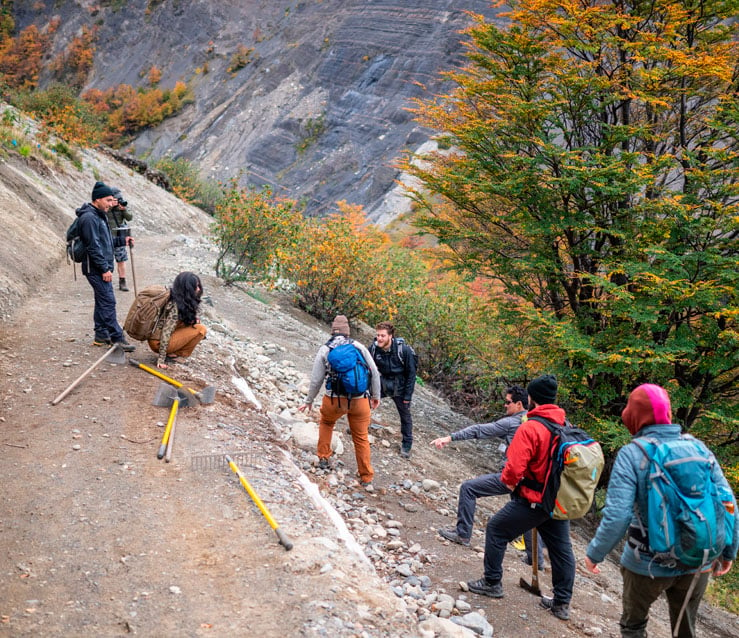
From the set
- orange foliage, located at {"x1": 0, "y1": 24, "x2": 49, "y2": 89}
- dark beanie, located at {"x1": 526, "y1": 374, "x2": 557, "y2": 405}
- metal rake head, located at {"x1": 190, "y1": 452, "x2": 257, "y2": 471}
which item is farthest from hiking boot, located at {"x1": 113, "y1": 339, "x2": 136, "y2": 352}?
orange foliage, located at {"x1": 0, "y1": 24, "x2": 49, "y2": 89}

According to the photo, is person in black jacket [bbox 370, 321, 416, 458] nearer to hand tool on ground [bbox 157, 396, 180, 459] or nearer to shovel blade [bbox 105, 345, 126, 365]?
hand tool on ground [bbox 157, 396, 180, 459]

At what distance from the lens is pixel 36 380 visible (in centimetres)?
598

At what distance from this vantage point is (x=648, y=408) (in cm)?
325

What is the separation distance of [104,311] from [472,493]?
4435 mm

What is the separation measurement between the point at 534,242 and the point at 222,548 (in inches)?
293

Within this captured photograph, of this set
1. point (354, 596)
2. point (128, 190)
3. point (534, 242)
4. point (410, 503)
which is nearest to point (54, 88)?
point (128, 190)

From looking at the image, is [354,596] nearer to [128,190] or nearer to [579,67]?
[579,67]

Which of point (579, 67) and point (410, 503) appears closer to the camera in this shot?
point (410, 503)

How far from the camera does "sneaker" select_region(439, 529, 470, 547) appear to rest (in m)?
5.39

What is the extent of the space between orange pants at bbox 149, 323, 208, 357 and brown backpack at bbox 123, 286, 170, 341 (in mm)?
159

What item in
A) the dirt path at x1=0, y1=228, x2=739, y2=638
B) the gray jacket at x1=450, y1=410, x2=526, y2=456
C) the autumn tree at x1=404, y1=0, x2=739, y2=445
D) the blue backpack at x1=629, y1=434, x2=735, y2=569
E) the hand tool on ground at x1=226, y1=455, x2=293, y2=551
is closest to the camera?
Result: the blue backpack at x1=629, y1=434, x2=735, y2=569

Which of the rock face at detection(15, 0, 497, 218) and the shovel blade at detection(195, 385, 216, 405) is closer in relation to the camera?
the shovel blade at detection(195, 385, 216, 405)

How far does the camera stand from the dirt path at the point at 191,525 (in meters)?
3.38

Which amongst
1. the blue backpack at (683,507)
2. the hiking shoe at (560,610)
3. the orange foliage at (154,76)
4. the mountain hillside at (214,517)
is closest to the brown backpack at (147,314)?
the mountain hillside at (214,517)
